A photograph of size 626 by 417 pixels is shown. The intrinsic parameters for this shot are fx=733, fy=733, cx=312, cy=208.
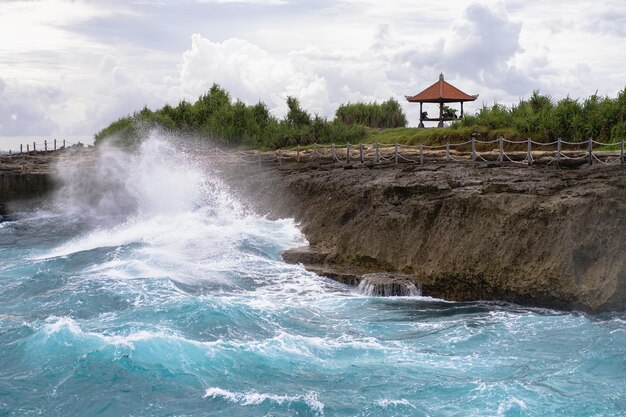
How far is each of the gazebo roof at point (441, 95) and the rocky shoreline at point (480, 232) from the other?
1298 cm

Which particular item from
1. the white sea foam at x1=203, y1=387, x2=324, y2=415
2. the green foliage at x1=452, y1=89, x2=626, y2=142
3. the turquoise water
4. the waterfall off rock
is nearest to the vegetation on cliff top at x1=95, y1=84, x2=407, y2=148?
the green foliage at x1=452, y1=89, x2=626, y2=142

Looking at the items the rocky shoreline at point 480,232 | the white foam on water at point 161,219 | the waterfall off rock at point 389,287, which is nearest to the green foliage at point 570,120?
the rocky shoreline at point 480,232

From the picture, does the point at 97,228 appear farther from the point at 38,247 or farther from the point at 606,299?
the point at 606,299

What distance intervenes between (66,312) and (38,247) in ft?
36.1

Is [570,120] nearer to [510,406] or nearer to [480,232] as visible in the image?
[480,232]

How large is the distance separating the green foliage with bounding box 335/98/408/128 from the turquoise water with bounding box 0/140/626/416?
76.7 feet

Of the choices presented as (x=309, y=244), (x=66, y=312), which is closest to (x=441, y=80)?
(x=309, y=244)

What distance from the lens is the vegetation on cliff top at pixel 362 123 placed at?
86.0 ft

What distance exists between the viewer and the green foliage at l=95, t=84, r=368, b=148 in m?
39.1

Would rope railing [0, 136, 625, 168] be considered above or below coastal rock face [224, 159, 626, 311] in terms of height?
above

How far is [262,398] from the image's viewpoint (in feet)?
35.5

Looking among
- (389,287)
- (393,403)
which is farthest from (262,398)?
(389,287)

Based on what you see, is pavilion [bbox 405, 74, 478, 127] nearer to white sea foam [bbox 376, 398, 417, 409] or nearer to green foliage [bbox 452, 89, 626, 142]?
green foliage [bbox 452, 89, 626, 142]

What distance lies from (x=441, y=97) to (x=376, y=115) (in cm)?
838
